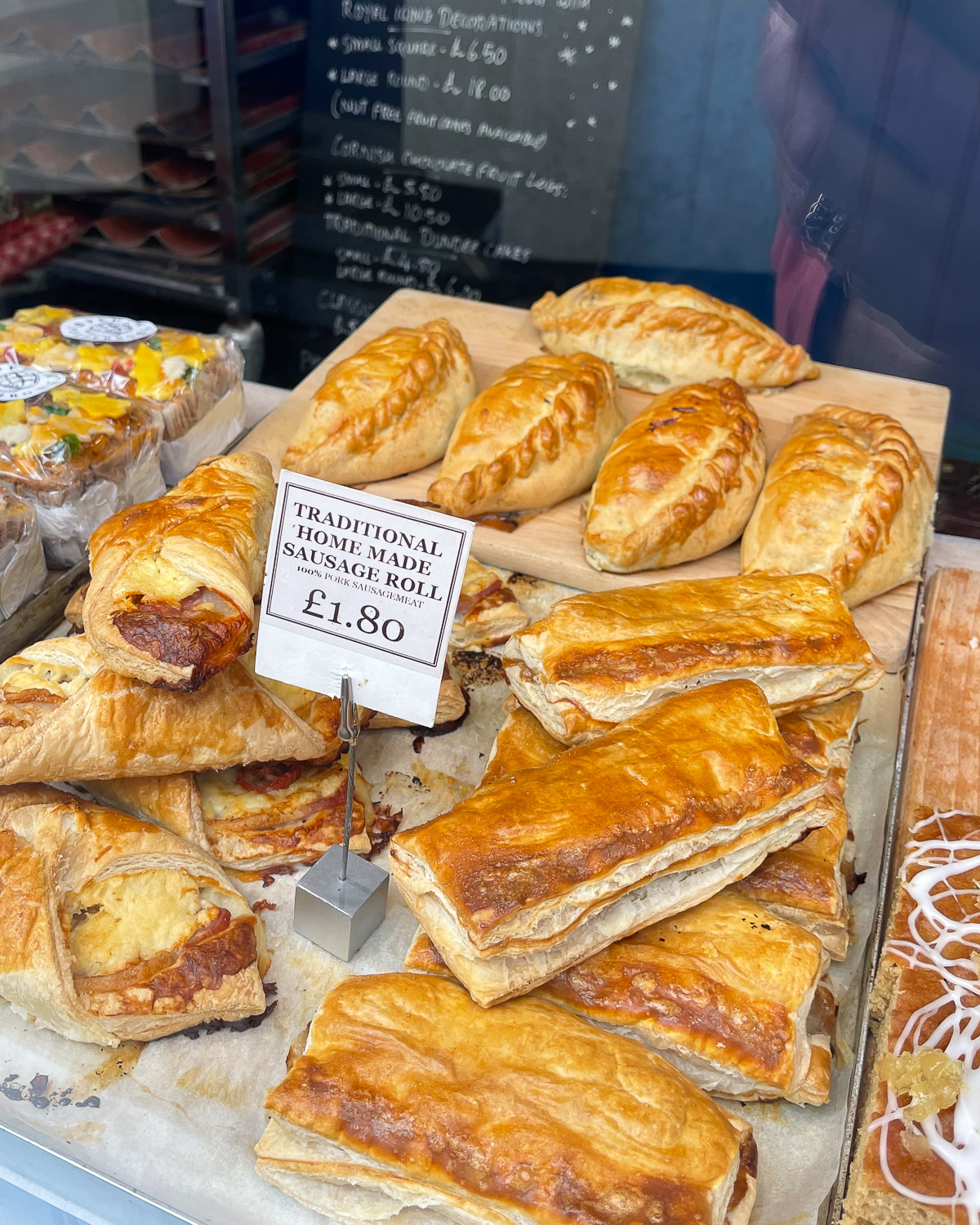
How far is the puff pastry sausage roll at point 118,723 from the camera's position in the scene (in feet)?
6.22

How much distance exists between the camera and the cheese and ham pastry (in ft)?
6.77

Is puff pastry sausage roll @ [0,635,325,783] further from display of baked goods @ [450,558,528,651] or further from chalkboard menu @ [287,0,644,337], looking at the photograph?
chalkboard menu @ [287,0,644,337]

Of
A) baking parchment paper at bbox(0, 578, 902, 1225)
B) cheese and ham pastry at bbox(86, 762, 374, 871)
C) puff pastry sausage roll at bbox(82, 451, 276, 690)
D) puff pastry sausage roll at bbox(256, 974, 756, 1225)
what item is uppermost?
puff pastry sausage roll at bbox(82, 451, 276, 690)

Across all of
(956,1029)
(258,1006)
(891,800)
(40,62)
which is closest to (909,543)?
(891,800)

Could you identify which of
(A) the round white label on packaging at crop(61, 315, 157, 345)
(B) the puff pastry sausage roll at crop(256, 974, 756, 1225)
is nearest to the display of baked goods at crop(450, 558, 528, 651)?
(B) the puff pastry sausage roll at crop(256, 974, 756, 1225)

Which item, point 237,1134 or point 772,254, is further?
point 772,254

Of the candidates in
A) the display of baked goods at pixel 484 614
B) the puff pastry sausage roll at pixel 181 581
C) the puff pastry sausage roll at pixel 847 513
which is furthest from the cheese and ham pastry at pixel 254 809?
the puff pastry sausage roll at pixel 847 513

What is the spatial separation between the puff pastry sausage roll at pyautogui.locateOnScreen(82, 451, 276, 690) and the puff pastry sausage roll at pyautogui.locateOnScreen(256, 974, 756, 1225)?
69 centimetres

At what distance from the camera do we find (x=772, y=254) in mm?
4387

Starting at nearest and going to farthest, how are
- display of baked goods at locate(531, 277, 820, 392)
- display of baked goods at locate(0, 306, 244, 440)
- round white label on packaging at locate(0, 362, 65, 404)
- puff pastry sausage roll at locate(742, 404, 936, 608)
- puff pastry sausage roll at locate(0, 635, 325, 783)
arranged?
puff pastry sausage roll at locate(0, 635, 325, 783) → puff pastry sausage roll at locate(742, 404, 936, 608) → round white label on packaging at locate(0, 362, 65, 404) → display of baked goods at locate(0, 306, 244, 440) → display of baked goods at locate(531, 277, 820, 392)

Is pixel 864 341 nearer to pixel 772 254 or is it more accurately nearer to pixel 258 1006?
pixel 772 254

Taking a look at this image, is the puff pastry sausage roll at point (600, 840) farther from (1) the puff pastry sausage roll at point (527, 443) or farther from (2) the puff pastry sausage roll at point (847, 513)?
(1) the puff pastry sausage roll at point (527, 443)

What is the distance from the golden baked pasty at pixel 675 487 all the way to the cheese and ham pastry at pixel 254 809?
109cm

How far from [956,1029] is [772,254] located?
3.54 meters
